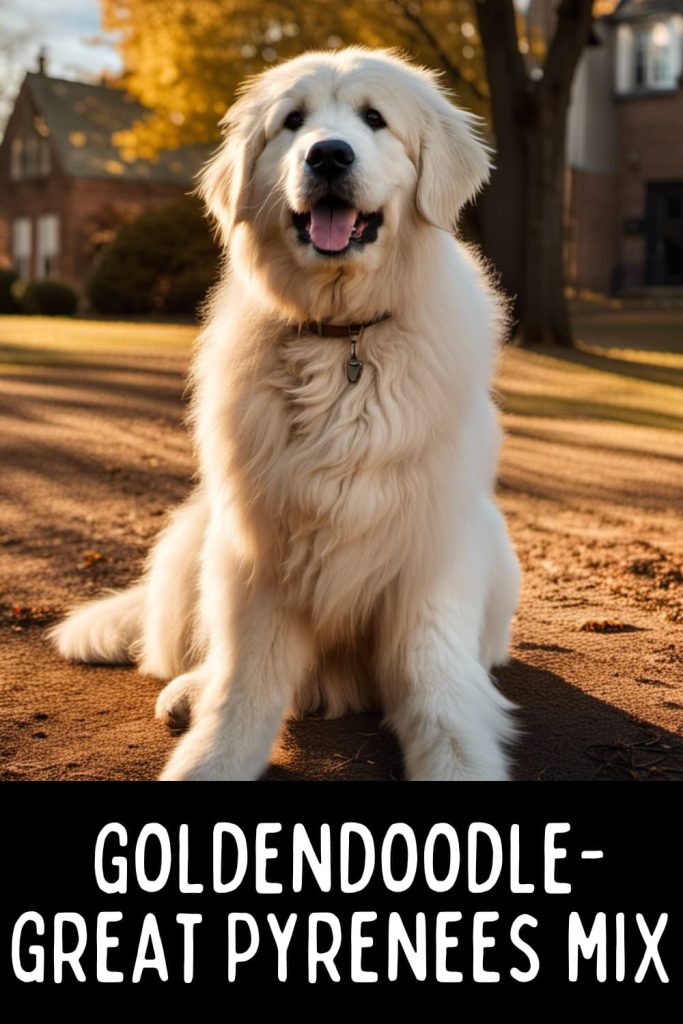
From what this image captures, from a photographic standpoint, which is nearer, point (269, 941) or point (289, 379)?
point (269, 941)

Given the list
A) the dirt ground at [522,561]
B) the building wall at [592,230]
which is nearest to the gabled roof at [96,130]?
the building wall at [592,230]

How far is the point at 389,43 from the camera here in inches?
958

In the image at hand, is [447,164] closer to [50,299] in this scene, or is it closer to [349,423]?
[349,423]

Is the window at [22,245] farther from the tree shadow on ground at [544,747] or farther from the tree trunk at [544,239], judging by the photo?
the tree shadow on ground at [544,747]

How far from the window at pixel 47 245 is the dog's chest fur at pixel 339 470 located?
38.4 metres

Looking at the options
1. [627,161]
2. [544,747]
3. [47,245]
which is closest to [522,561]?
[544,747]

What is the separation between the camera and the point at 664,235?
35.7 m

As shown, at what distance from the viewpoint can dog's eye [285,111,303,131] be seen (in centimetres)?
364

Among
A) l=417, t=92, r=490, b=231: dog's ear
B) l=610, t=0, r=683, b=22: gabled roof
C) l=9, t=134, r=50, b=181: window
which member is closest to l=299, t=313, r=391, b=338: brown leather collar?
l=417, t=92, r=490, b=231: dog's ear

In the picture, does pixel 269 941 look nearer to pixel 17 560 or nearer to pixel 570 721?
pixel 570 721

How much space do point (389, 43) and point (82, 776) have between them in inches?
919

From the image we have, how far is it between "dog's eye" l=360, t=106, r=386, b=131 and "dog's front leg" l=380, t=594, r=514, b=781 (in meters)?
1.43

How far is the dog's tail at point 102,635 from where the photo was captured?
4.61 metres

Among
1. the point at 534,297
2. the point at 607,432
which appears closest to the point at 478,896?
the point at 607,432
